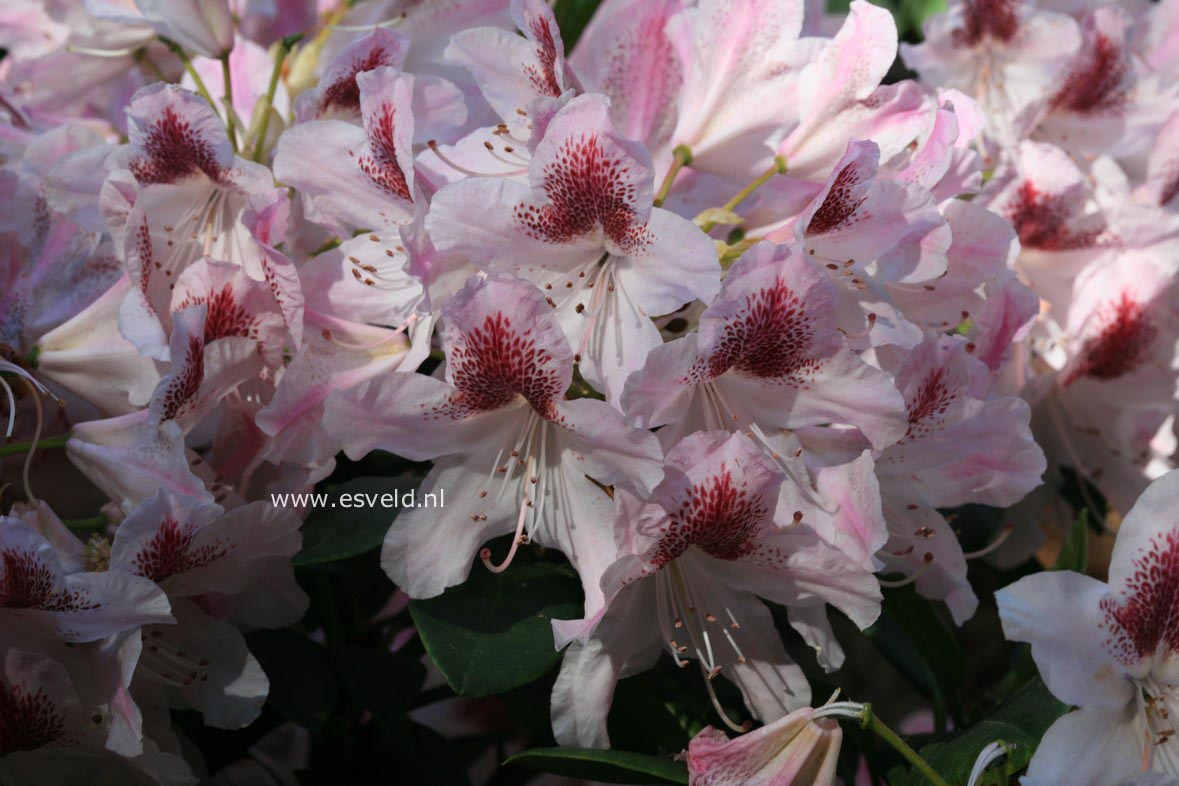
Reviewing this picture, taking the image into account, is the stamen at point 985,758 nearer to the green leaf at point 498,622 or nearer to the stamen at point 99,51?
the green leaf at point 498,622

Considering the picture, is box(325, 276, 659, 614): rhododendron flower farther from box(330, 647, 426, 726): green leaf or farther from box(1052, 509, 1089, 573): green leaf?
box(1052, 509, 1089, 573): green leaf

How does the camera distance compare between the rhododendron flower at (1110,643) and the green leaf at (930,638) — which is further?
the green leaf at (930,638)

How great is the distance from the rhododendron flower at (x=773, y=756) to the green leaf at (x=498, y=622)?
0.35 feet

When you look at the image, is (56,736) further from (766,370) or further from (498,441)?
(766,370)

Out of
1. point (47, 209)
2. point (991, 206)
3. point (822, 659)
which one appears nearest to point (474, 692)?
point (822, 659)

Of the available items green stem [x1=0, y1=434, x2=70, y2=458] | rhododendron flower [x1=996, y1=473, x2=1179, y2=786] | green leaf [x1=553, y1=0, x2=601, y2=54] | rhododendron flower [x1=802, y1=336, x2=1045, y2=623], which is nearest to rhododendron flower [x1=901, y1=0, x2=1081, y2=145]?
green leaf [x1=553, y1=0, x2=601, y2=54]

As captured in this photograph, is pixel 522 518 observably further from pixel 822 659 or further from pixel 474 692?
pixel 822 659

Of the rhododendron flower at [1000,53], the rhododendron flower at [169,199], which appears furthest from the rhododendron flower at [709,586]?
the rhododendron flower at [1000,53]

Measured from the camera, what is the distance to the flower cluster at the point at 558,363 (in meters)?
0.62

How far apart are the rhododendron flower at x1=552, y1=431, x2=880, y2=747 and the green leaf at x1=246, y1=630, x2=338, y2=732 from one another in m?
0.17

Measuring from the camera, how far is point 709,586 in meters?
0.72

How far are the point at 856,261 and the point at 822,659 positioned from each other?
0.24 m

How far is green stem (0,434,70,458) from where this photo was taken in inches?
27.1

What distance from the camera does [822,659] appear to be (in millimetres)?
723
